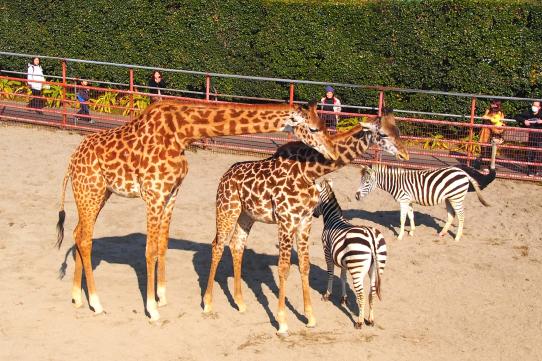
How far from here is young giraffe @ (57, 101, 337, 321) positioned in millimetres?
9383

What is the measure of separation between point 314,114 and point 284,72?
12.3m

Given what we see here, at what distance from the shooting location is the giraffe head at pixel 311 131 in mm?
9227

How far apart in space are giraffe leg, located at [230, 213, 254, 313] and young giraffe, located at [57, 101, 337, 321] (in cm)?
87

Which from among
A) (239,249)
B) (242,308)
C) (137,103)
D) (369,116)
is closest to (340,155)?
(239,249)

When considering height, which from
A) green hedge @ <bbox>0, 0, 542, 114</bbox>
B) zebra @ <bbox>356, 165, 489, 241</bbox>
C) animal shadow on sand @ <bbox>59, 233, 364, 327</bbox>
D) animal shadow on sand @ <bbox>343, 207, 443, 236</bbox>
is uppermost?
green hedge @ <bbox>0, 0, 542, 114</bbox>

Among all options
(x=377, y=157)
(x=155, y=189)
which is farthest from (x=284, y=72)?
(x=155, y=189)

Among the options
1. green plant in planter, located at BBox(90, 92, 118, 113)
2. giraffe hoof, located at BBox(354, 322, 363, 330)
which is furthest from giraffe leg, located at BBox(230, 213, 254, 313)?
green plant in planter, located at BBox(90, 92, 118, 113)

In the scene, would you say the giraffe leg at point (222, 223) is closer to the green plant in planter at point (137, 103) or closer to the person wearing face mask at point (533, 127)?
the person wearing face mask at point (533, 127)

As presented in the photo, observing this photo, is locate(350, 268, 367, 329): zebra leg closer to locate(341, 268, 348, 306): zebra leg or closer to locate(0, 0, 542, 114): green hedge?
locate(341, 268, 348, 306): zebra leg

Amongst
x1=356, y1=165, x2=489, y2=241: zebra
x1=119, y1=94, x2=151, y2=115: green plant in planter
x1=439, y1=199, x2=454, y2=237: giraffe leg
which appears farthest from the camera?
x1=119, y1=94, x2=151, y2=115: green plant in planter

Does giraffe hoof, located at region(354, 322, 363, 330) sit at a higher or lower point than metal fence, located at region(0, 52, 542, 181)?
lower

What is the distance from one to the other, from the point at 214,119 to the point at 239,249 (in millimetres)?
1728

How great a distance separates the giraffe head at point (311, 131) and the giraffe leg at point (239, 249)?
1599 millimetres

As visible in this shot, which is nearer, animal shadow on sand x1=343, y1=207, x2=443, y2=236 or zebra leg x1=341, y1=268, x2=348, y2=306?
zebra leg x1=341, y1=268, x2=348, y2=306
